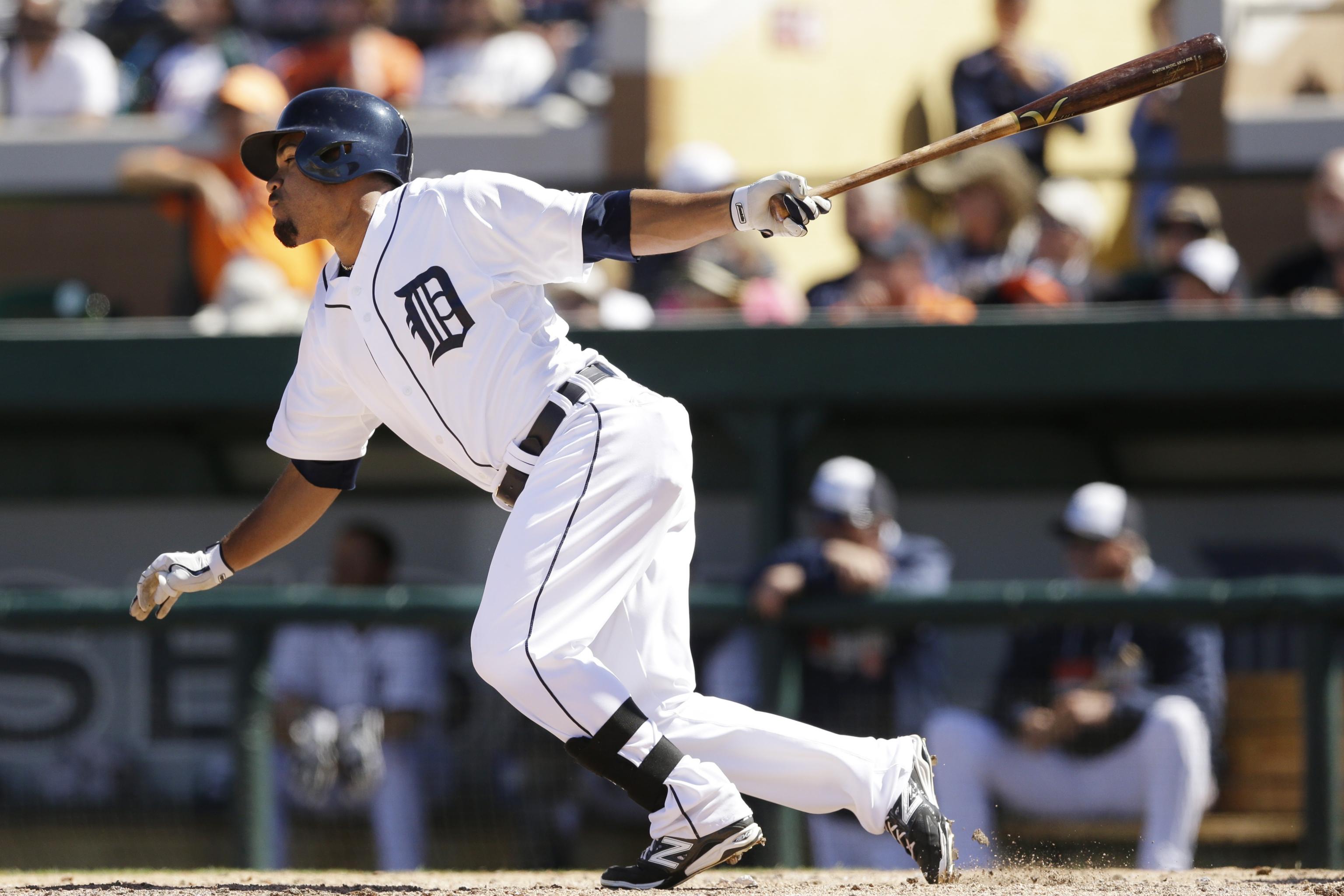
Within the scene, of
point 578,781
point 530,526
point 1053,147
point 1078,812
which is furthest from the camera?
point 1053,147

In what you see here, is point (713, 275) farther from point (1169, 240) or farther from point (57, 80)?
point (57, 80)

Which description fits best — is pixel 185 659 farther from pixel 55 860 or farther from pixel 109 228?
pixel 109 228

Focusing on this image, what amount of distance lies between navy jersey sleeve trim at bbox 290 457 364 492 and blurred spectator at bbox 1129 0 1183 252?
417 centimetres

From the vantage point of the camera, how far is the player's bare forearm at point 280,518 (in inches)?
147

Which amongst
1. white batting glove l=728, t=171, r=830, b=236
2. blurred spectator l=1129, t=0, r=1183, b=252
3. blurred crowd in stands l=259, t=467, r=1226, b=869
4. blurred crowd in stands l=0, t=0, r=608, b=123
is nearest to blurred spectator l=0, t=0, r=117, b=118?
blurred crowd in stands l=0, t=0, r=608, b=123

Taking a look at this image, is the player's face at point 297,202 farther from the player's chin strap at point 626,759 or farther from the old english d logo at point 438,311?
the player's chin strap at point 626,759

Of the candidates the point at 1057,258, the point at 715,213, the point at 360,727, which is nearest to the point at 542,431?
the point at 715,213

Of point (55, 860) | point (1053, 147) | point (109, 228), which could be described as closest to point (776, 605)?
point (55, 860)

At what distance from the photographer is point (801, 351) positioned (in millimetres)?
6047

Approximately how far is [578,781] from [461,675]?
516 mm

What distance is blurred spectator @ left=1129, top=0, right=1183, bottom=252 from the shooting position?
6918mm

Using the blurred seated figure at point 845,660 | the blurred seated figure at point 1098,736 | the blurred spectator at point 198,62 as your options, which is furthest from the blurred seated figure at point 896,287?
the blurred spectator at point 198,62

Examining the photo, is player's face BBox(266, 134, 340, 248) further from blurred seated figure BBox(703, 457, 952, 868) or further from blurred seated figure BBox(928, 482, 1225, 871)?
blurred seated figure BBox(928, 482, 1225, 871)

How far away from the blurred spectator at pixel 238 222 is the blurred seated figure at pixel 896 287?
6.81 ft
